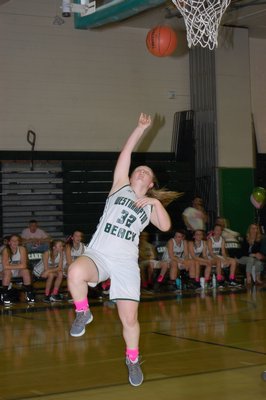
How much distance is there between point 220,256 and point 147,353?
317 inches

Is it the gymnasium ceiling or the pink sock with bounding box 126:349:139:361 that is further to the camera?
the gymnasium ceiling

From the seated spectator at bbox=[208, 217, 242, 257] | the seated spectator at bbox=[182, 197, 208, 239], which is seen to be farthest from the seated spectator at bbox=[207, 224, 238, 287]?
the seated spectator at bbox=[182, 197, 208, 239]

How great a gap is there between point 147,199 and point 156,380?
1.90m

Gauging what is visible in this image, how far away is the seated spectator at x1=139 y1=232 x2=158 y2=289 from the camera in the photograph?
51.2ft

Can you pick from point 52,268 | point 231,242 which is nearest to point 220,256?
point 231,242

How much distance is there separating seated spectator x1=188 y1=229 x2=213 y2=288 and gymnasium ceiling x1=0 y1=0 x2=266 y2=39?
5.39 m

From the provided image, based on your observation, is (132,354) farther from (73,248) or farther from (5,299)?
(73,248)

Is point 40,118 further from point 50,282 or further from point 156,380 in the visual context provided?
point 156,380

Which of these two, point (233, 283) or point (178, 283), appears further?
point (233, 283)

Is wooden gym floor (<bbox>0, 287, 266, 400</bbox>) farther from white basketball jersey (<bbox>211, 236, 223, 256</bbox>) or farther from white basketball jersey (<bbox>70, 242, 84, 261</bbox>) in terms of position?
white basketball jersey (<bbox>211, 236, 223, 256</bbox>)

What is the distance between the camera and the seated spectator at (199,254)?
52.0 ft

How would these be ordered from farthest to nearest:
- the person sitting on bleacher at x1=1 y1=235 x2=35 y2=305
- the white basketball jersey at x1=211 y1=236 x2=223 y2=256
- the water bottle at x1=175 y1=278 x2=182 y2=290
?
the white basketball jersey at x1=211 y1=236 x2=223 y2=256, the water bottle at x1=175 y1=278 x2=182 y2=290, the person sitting on bleacher at x1=1 y1=235 x2=35 y2=305

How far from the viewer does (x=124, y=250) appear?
6484mm

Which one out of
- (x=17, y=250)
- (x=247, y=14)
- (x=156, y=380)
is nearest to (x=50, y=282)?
(x=17, y=250)
